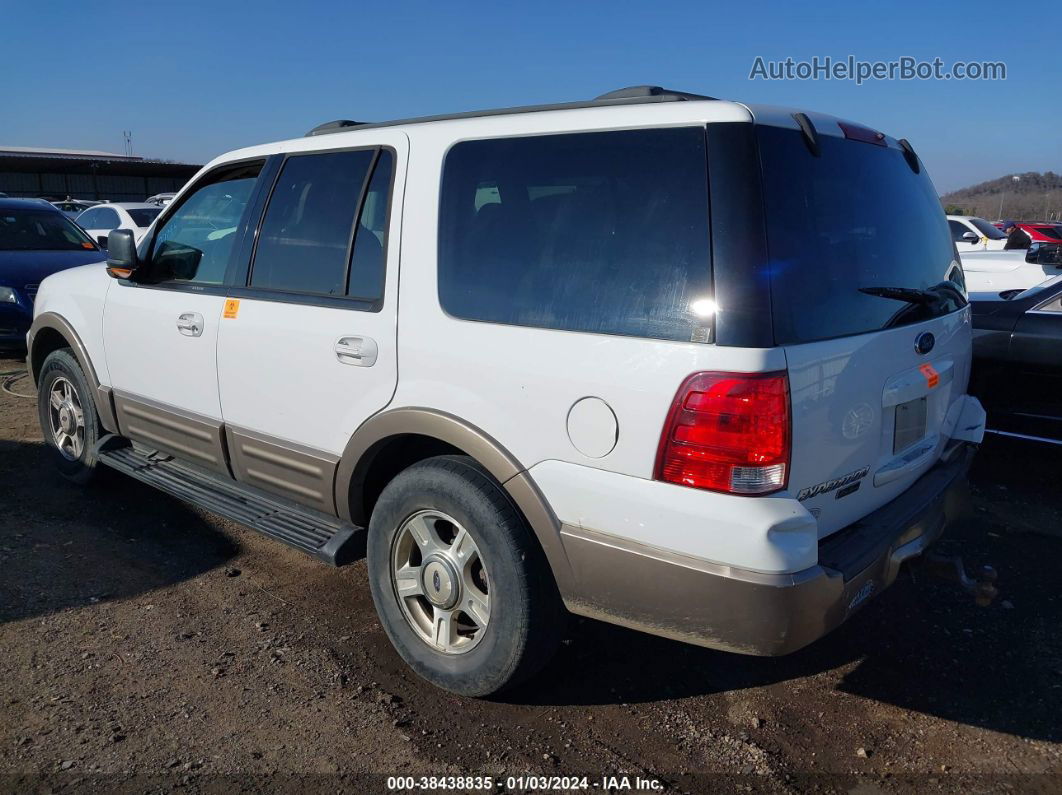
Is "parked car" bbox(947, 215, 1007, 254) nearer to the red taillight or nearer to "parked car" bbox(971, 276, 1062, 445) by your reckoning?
"parked car" bbox(971, 276, 1062, 445)

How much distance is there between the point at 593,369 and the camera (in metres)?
2.54

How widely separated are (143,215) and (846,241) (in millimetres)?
15294

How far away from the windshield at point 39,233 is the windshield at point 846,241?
880cm

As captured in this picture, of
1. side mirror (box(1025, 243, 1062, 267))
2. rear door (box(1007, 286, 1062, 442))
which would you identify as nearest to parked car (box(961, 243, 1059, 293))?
side mirror (box(1025, 243, 1062, 267))

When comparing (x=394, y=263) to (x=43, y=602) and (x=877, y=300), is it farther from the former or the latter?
(x=43, y=602)

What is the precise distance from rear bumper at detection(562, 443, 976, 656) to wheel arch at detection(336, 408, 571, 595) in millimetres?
103

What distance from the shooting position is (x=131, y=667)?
10.6 feet

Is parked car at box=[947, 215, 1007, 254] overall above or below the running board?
above

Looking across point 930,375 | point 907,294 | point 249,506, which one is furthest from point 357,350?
point 930,375

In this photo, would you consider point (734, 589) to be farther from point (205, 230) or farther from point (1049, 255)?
point (1049, 255)

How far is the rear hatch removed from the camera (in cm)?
246

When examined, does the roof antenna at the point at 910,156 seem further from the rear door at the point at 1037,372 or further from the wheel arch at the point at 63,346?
the wheel arch at the point at 63,346

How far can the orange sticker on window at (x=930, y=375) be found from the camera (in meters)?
3.01

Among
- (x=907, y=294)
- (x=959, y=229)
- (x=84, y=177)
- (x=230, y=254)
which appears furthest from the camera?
(x=84, y=177)
